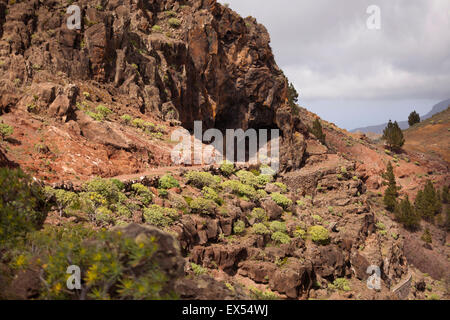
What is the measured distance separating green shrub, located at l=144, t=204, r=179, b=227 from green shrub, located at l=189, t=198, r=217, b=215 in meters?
1.44

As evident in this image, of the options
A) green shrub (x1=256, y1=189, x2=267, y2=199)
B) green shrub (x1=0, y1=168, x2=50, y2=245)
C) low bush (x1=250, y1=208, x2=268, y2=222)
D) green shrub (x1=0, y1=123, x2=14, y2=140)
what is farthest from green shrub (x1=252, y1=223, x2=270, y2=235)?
green shrub (x1=0, y1=123, x2=14, y2=140)

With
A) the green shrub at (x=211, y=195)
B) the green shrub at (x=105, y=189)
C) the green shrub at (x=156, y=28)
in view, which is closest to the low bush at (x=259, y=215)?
the green shrub at (x=211, y=195)

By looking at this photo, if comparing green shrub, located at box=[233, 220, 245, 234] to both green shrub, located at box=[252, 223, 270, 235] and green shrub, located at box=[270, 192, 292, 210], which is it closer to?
green shrub, located at box=[252, 223, 270, 235]

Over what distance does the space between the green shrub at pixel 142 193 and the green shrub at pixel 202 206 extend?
81.5 inches

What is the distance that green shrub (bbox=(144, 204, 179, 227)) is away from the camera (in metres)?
13.2

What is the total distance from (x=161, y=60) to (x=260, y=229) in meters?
19.7

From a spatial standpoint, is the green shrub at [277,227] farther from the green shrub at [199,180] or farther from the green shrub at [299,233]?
the green shrub at [199,180]

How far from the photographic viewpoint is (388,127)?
66500 millimetres

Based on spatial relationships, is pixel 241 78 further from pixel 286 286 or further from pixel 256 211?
pixel 286 286

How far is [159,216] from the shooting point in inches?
528

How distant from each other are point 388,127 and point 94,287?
72125 mm

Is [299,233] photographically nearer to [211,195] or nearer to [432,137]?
[211,195]

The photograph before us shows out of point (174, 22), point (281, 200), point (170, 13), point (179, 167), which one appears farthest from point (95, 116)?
point (170, 13)
